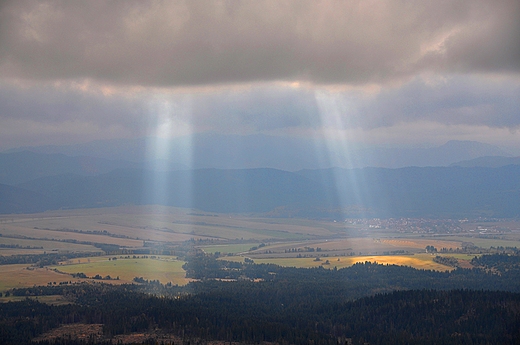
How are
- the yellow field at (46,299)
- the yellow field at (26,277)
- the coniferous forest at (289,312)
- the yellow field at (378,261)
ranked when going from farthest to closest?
the yellow field at (378,261)
the yellow field at (26,277)
the yellow field at (46,299)
the coniferous forest at (289,312)

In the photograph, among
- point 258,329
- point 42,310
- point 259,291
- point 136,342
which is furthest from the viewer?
point 259,291

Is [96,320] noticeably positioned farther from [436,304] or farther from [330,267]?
[330,267]

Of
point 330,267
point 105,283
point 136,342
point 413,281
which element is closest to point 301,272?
point 330,267

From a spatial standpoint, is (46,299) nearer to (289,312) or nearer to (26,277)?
(26,277)

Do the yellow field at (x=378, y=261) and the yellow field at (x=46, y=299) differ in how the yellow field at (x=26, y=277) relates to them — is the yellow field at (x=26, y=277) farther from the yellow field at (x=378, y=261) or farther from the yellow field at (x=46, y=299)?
the yellow field at (x=378, y=261)

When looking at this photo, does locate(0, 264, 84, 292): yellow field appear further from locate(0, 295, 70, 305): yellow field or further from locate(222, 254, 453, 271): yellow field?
locate(222, 254, 453, 271): yellow field

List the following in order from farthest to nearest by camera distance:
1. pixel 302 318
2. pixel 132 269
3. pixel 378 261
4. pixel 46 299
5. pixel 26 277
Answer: pixel 378 261 → pixel 132 269 → pixel 26 277 → pixel 46 299 → pixel 302 318

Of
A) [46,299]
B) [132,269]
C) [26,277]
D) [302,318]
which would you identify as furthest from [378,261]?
[46,299]

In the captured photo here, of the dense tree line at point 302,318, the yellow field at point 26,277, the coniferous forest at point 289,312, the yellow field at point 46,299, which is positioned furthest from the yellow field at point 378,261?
the yellow field at point 46,299

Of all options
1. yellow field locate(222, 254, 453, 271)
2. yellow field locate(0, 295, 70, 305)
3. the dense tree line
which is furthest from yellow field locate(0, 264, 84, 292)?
yellow field locate(222, 254, 453, 271)
